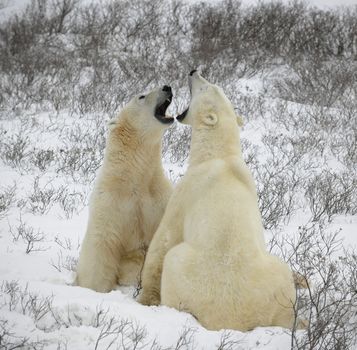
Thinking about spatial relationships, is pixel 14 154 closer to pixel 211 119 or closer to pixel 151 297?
pixel 211 119

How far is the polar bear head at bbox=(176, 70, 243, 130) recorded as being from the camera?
3111 mm

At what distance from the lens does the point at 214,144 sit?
3010 mm

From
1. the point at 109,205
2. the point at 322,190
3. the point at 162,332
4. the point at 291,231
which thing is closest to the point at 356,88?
the point at 322,190

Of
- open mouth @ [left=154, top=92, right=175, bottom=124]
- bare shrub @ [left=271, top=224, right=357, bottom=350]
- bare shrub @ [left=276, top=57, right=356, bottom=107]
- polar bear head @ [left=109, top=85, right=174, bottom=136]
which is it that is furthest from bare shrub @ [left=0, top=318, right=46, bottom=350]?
bare shrub @ [left=276, top=57, right=356, bottom=107]

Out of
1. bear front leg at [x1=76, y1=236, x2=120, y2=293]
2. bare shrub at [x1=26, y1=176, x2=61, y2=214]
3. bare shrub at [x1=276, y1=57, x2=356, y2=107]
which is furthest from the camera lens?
bare shrub at [x1=276, y1=57, x2=356, y2=107]

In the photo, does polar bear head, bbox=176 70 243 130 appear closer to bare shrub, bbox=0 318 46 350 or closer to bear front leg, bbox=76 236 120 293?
bear front leg, bbox=76 236 120 293

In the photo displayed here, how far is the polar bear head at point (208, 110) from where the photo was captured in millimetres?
3111

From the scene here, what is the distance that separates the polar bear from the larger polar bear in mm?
425

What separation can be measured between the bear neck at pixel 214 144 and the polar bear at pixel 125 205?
1.36ft

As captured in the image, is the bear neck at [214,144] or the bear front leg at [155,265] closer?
the bear front leg at [155,265]

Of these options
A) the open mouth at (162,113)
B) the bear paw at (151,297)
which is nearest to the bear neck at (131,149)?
the open mouth at (162,113)

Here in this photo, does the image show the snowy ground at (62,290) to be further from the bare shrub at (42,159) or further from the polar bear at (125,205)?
the polar bear at (125,205)

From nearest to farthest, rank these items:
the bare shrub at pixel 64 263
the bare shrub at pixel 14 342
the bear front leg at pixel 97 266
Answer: the bare shrub at pixel 14 342
the bear front leg at pixel 97 266
the bare shrub at pixel 64 263

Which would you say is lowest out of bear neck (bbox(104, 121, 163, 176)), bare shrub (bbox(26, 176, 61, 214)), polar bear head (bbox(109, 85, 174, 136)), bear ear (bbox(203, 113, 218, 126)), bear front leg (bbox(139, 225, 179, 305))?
bare shrub (bbox(26, 176, 61, 214))
